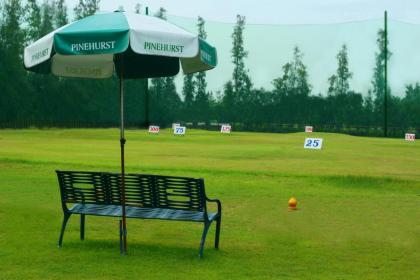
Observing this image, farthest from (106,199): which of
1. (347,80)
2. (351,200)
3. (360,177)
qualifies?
(347,80)

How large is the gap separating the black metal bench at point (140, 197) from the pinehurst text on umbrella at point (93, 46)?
1736 mm

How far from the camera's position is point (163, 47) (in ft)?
26.0

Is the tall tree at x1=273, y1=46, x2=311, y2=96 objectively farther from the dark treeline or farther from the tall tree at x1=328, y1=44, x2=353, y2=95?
the tall tree at x1=328, y1=44, x2=353, y2=95

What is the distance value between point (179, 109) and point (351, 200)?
187 feet

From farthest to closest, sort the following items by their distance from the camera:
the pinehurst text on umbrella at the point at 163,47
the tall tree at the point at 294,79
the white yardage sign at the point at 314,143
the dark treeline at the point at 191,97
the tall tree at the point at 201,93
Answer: the tall tree at the point at 201,93, the tall tree at the point at 294,79, the dark treeline at the point at 191,97, the white yardage sign at the point at 314,143, the pinehurst text on umbrella at the point at 163,47

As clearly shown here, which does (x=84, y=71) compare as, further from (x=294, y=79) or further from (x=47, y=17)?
(x=47, y=17)

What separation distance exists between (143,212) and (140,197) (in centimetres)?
22

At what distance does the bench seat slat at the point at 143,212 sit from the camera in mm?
8445

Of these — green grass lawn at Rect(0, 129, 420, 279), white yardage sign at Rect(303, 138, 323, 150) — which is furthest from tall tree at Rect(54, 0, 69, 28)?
green grass lawn at Rect(0, 129, 420, 279)

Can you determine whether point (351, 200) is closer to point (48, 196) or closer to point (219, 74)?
point (48, 196)

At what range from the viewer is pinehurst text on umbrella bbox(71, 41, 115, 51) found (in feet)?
25.3

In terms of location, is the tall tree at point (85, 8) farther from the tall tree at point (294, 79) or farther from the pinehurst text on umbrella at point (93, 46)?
the pinehurst text on umbrella at point (93, 46)

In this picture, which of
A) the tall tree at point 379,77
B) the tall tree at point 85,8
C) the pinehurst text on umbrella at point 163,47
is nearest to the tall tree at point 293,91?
the tall tree at point 379,77

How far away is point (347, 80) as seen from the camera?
67188 mm
